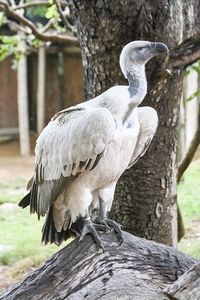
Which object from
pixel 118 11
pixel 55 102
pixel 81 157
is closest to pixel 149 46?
pixel 81 157

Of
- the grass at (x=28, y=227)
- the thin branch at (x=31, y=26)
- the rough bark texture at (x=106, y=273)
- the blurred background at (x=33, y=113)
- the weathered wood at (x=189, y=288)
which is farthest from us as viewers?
the blurred background at (x=33, y=113)

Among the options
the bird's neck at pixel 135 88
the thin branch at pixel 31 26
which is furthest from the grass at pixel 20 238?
the bird's neck at pixel 135 88

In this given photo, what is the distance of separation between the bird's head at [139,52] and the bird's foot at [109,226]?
0.66 metres

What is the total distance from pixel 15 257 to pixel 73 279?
9.62ft

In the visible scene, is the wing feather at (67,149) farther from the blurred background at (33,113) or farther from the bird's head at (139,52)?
the blurred background at (33,113)

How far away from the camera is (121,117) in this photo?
2.52 metres

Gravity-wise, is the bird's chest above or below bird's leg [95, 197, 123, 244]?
above

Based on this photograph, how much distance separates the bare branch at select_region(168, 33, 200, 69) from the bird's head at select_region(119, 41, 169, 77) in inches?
27.9

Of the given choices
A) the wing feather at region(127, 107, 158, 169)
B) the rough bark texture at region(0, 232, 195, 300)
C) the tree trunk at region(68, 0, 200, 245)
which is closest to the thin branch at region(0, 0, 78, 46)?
the tree trunk at region(68, 0, 200, 245)

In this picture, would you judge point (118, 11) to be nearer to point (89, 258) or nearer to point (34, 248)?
point (89, 258)

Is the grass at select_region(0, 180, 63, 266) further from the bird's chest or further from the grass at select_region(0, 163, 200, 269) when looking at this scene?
the bird's chest

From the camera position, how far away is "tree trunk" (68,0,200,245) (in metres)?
3.24

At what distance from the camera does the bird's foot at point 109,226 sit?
8.45 ft

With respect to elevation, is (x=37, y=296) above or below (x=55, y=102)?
above
